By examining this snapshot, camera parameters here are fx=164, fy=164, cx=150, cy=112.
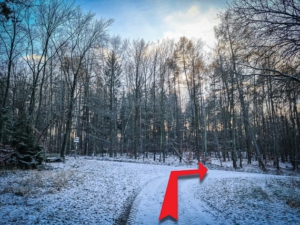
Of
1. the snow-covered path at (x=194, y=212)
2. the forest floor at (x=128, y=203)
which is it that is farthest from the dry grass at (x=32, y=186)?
the snow-covered path at (x=194, y=212)

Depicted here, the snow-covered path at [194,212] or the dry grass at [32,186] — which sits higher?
the dry grass at [32,186]

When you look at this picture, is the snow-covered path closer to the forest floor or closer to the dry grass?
the forest floor

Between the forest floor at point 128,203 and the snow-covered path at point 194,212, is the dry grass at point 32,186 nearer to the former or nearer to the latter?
the forest floor at point 128,203

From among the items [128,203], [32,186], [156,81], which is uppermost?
[156,81]

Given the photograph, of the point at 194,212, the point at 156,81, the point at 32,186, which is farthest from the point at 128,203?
the point at 156,81

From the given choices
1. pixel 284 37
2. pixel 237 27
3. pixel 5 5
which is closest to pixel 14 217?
pixel 5 5

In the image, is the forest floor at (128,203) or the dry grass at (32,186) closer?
the forest floor at (128,203)

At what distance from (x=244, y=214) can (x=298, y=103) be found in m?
4.10

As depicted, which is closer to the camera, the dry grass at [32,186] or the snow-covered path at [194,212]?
the snow-covered path at [194,212]

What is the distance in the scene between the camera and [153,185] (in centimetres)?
845

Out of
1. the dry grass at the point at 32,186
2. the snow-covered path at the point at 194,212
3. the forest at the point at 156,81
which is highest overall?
the forest at the point at 156,81

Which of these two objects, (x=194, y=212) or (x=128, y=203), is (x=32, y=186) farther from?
(x=194, y=212)

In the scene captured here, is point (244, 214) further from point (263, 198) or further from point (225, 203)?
point (263, 198)

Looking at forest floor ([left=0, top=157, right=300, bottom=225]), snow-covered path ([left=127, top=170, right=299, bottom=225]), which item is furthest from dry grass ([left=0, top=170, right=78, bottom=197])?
snow-covered path ([left=127, top=170, right=299, bottom=225])
